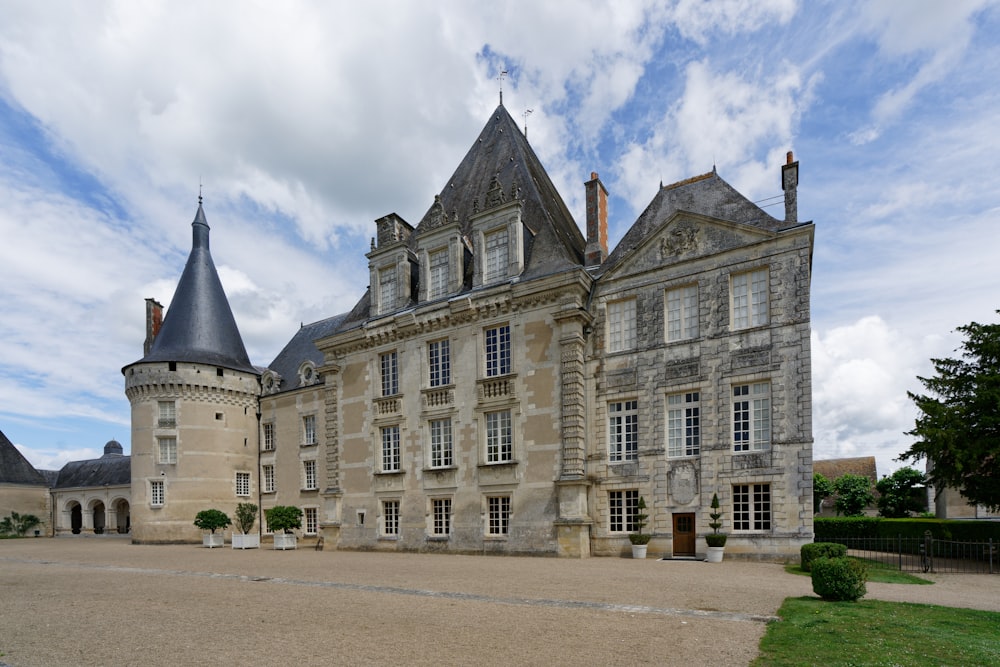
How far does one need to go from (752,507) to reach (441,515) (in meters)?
10.6

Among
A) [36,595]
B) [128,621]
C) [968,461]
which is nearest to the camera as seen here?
[128,621]

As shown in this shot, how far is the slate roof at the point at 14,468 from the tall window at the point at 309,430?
31558mm

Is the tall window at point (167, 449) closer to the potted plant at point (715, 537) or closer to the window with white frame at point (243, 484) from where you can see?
the window with white frame at point (243, 484)

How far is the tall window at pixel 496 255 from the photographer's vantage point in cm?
2145

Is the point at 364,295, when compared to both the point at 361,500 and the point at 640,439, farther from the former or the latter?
the point at 640,439

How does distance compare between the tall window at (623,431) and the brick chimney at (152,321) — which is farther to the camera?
the brick chimney at (152,321)

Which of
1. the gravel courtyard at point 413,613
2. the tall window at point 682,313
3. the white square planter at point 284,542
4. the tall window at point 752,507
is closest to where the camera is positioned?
the gravel courtyard at point 413,613

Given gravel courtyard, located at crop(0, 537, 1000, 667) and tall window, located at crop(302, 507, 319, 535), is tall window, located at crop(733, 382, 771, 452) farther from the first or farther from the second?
tall window, located at crop(302, 507, 319, 535)

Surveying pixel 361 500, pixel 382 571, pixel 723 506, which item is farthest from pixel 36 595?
pixel 723 506

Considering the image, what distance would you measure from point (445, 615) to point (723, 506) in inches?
425

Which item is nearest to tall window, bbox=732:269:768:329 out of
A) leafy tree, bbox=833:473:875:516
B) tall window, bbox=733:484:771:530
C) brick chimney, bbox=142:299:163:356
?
tall window, bbox=733:484:771:530

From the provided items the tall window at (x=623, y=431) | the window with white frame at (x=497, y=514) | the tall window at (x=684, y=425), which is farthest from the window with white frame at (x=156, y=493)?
the tall window at (x=684, y=425)

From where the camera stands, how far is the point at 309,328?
34.9 m

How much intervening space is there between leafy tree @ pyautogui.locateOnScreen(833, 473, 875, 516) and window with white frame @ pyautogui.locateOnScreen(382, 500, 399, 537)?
90.0 feet
